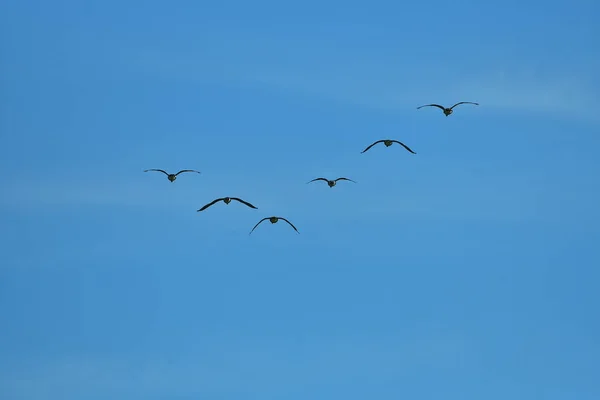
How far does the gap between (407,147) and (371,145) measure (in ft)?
12.9

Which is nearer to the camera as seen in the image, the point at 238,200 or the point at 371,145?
the point at 238,200

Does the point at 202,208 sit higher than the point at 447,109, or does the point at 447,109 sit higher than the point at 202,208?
the point at 447,109

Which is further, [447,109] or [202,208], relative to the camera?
[447,109]

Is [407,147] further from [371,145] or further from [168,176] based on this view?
[168,176]

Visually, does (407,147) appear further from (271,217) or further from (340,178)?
(271,217)

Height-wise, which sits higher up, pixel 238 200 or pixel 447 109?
pixel 447 109

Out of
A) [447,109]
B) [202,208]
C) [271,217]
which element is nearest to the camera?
[202,208]

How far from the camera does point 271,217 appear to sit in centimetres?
11144

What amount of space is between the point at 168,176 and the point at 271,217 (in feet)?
42.9

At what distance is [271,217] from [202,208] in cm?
1102

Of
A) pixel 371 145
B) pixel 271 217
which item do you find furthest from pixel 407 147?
pixel 271 217

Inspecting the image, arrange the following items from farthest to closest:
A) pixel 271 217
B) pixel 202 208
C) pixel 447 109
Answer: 1. pixel 447 109
2. pixel 271 217
3. pixel 202 208

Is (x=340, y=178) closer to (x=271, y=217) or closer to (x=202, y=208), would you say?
(x=271, y=217)

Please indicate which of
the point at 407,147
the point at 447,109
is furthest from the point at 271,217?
the point at 447,109
